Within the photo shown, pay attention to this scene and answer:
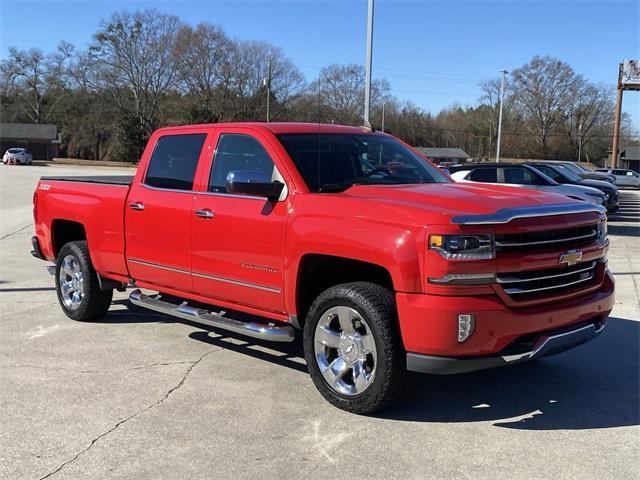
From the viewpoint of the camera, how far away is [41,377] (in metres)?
5.13

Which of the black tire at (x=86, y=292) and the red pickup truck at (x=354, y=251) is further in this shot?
the black tire at (x=86, y=292)

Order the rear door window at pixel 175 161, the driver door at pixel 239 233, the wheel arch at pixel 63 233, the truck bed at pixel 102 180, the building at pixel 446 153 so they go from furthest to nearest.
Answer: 1. the building at pixel 446 153
2. the wheel arch at pixel 63 233
3. the truck bed at pixel 102 180
4. the rear door window at pixel 175 161
5. the driver door at pixel 239 233

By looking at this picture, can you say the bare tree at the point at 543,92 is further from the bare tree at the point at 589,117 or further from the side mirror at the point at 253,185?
the side mirror at the point at 253,185

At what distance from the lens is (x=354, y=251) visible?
4223 mm

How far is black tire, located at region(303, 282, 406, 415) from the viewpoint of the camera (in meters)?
4.11

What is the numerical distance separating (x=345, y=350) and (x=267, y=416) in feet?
2.26

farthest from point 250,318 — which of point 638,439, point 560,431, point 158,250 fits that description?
point 638,439

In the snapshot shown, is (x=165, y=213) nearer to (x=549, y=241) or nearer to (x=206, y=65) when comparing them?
(x=549, y=241)

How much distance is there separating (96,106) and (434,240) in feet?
284

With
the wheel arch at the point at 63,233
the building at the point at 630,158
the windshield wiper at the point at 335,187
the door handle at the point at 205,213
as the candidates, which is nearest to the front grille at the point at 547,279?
the windshield wiper at the point at 335,187

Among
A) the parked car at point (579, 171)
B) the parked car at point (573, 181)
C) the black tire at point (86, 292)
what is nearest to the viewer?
→ the black tire at point (86, 292)

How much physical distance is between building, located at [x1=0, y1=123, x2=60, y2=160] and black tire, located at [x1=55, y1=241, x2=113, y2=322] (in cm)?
8889

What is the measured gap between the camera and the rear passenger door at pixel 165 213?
18.1ft

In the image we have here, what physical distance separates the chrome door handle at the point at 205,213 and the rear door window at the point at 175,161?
0.36 metres
